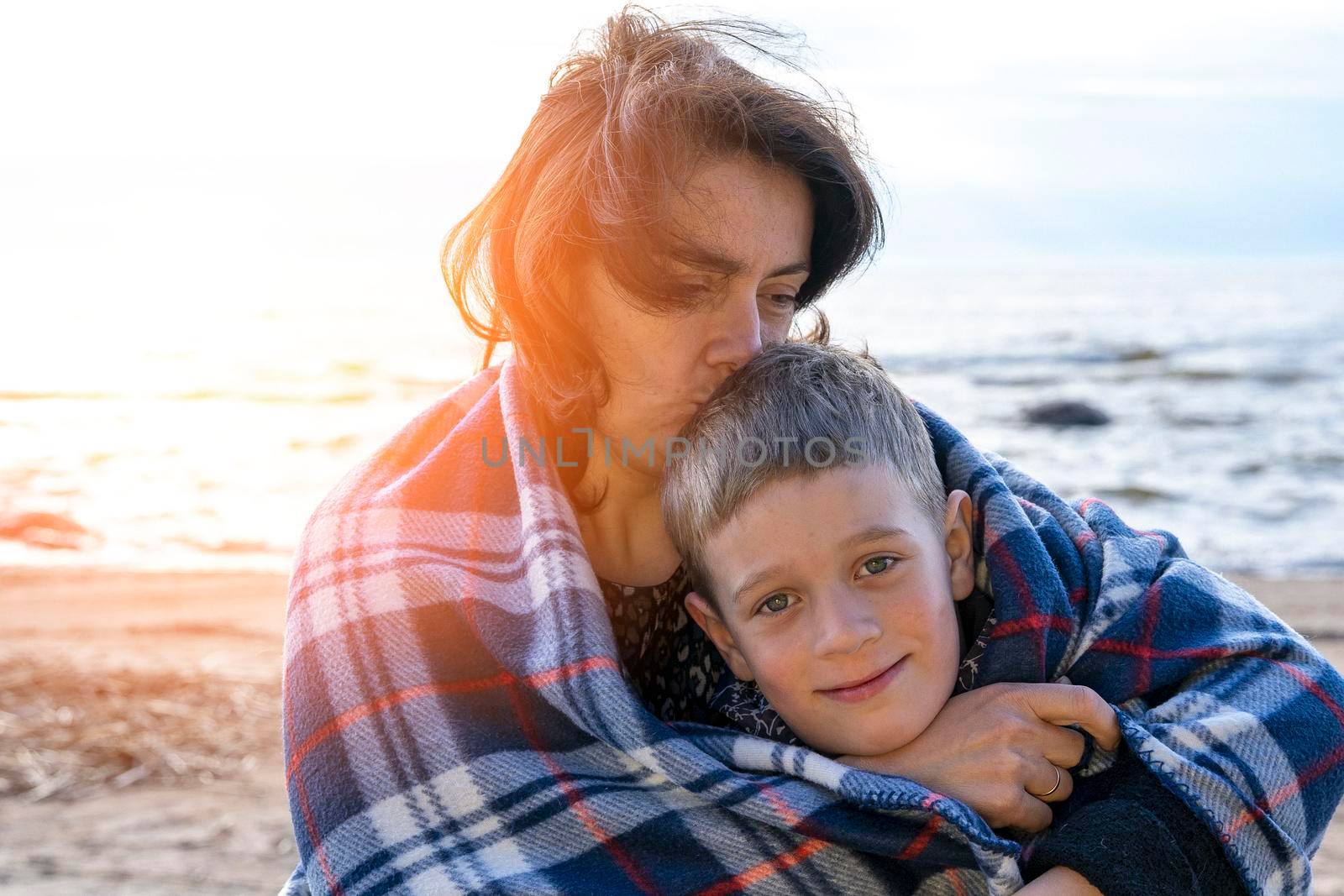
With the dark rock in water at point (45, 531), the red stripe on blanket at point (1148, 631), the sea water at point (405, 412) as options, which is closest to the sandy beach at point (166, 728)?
the sea water at point (405, 412)

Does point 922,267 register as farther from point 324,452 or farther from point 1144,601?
point 1144,601

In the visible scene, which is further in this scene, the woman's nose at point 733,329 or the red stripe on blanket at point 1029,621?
the woman's nose at point 733,329

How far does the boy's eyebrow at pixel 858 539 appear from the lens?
1.77 m

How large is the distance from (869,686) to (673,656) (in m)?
0.56

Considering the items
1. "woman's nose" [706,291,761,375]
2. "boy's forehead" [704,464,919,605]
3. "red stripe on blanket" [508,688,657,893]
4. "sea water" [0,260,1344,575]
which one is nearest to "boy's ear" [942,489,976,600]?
"boy's forehead" [704,464,919,605]

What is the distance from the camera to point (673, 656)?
222 cm

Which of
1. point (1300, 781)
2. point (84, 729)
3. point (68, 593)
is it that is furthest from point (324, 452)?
point (1300, 781)

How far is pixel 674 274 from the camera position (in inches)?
78.0

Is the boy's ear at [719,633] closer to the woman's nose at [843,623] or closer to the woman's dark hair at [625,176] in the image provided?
the woman's nose at [843,623]

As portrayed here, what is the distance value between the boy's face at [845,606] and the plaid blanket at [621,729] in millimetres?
97

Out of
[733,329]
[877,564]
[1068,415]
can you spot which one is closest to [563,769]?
[877,564]

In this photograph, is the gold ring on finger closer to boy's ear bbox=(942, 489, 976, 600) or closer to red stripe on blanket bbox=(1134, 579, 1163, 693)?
red stripe on blanket bbox=(1134, 579, 1163, 693)

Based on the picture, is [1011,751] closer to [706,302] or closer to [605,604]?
[605,604]

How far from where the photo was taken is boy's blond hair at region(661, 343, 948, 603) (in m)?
1.86
